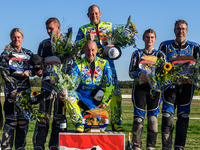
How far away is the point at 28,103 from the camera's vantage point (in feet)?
19.8

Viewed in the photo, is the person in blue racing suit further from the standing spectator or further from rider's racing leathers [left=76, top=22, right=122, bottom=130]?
the standing spectator

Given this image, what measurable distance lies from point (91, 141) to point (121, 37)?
1975mm

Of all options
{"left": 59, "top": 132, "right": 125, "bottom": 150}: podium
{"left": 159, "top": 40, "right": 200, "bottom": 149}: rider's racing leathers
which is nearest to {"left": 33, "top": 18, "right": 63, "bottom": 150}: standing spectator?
{"left": 59, "top": 132, "right": 125, "bottom": 150}: podium

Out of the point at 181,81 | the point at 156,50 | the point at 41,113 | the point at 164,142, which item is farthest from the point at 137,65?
the point at 41,113

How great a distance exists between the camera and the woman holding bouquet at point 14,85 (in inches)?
239

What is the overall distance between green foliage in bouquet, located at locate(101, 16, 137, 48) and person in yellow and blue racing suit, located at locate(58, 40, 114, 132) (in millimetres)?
528

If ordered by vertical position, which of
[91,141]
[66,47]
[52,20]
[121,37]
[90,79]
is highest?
[52,20]

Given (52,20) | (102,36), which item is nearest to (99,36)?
(102,36)

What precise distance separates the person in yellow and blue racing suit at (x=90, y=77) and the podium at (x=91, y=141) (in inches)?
20.0

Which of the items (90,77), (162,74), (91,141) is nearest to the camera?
(91,141)

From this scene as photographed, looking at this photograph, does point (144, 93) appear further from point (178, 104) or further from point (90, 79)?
point (90, 79)

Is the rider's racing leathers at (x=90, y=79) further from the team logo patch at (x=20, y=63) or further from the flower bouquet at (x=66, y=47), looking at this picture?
the team logo patch at (x=20, y=63)

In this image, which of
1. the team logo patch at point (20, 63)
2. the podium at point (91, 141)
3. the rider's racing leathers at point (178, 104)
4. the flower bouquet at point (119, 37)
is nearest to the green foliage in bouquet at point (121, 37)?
the flower bouquet at point (119, 37)

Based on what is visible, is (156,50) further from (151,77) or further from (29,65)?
(29,65)
